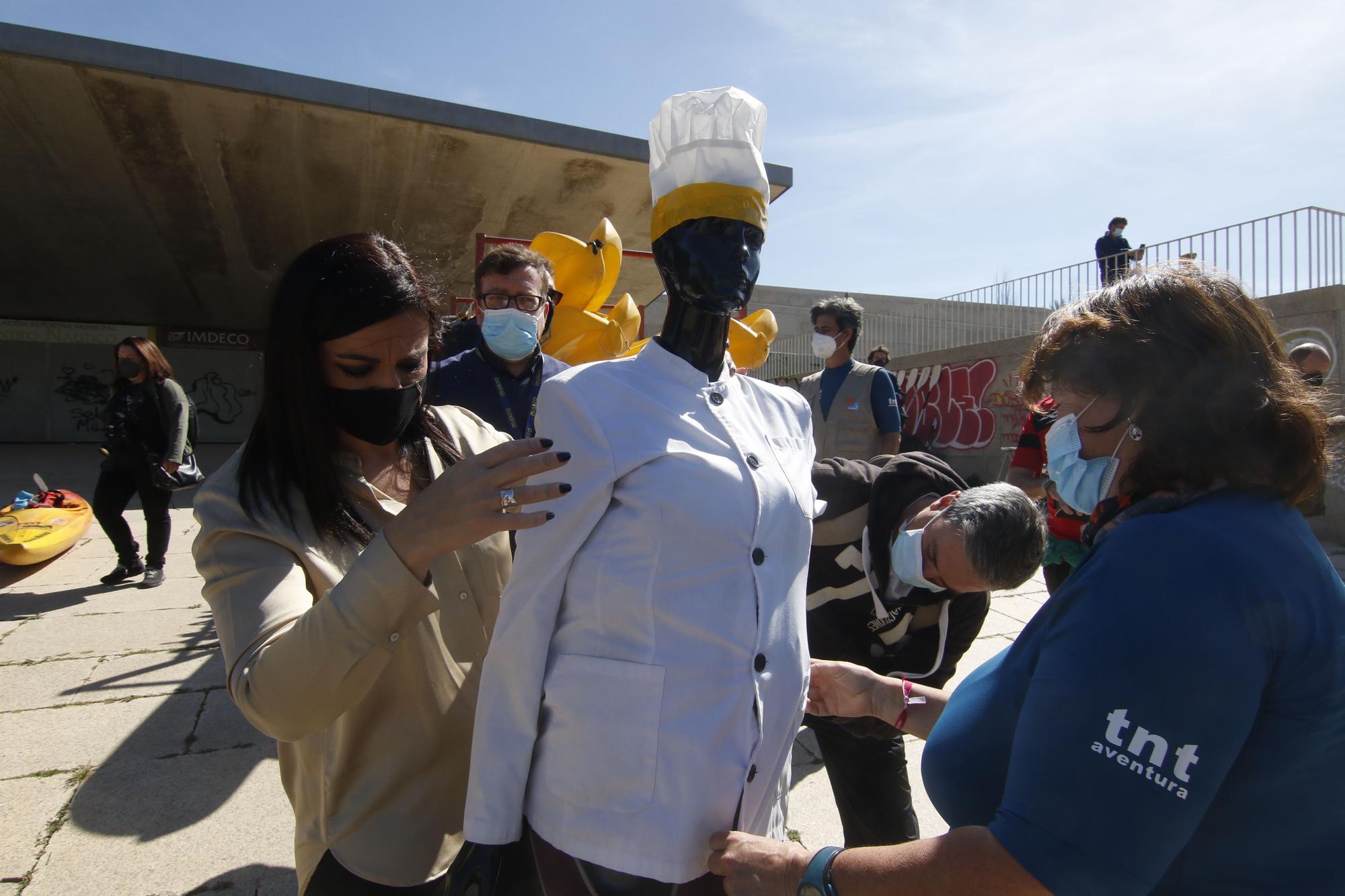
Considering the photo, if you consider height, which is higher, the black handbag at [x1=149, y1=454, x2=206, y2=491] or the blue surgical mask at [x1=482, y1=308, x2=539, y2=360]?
the blue surgical mask at [x1=482, y1=308, x2=539, y2=360]

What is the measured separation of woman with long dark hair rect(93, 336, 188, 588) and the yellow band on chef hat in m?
5.63

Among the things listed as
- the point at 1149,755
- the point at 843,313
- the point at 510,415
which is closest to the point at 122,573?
the point at 510,415

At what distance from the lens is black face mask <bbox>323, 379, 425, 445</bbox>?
1.36 metres

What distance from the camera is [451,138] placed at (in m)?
9.08

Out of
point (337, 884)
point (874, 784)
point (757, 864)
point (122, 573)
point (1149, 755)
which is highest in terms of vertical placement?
point (1149, 755)

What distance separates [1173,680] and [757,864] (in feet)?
2.02

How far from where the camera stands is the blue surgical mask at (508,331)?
3057mm

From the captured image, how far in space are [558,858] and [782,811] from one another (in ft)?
1.50

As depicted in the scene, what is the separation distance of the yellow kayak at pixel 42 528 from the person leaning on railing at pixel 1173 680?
22.4 ft

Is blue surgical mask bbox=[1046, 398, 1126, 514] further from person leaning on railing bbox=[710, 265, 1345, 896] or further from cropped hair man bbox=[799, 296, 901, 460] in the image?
cropped hair man bbox=[799, 296, 901, 460]

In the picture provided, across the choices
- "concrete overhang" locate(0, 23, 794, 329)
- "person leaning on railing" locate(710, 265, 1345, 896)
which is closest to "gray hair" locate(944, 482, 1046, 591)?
"person leaning on railing" locate(710, 265, 1345, 896)

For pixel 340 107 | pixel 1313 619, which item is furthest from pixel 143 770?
pixel 340 107

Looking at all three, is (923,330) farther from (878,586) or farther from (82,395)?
(82,395)

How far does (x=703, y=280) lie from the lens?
1.31 metres
